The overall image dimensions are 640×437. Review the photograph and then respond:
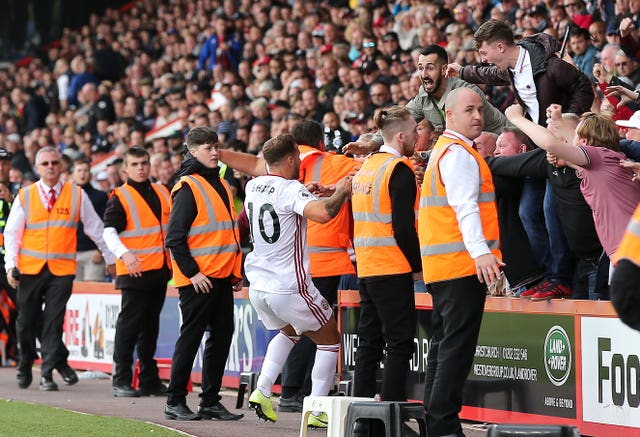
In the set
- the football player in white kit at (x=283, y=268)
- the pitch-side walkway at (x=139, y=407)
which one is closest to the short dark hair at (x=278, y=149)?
the football player in white kit at (x=283, y=268)

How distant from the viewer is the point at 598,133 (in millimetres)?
8312

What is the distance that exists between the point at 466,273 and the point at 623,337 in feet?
4.61

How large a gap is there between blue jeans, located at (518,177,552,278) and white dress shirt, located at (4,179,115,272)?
572cm

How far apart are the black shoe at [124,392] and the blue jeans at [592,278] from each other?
5.19 metres

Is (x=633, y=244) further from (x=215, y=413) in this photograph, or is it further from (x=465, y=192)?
(x=215, y=413)

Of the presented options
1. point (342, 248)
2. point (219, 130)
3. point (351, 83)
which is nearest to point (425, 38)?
point (351, 83)

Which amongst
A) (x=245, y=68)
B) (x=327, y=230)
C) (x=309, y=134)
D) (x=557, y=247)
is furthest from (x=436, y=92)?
(x=245, y=68)

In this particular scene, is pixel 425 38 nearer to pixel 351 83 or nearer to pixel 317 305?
pixel 351 83

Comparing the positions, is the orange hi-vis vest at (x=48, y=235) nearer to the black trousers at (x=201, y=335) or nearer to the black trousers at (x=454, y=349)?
the black trousers at (x=201, y=335)

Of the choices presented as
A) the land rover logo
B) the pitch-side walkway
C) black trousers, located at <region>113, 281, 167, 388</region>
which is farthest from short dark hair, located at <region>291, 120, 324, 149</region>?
black trousers, located at <region>113, 281, 167, 388</region>

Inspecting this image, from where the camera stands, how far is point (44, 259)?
43.3ft

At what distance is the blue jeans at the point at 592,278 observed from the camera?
8727 mm

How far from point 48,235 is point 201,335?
3662 mm

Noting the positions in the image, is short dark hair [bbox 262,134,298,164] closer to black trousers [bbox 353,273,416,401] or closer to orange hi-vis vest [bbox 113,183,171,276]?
black trousers [bbox 353,273,416,401]
